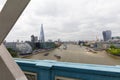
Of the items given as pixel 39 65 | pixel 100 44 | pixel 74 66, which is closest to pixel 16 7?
pixel 74 66

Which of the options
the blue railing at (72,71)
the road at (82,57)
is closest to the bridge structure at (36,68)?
the blue railing at (72,71)

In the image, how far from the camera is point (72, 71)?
6.31 ft

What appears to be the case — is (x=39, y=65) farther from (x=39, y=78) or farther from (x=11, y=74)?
(x=11, y=74)

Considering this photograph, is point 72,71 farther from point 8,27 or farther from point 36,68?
point 8,27

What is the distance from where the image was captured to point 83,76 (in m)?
1.86

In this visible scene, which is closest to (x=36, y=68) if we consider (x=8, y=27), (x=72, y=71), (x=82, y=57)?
(x=72, y=71)

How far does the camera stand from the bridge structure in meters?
0.82

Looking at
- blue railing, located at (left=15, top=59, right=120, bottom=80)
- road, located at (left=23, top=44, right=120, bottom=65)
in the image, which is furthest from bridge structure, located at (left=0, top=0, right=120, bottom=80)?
road, located at (left=23, top=44, right=120, bottom=65)

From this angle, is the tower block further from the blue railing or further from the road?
the road

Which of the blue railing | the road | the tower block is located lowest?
the road

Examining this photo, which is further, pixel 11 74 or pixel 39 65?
pixel 39 65

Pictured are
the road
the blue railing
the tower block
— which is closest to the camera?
the tower block

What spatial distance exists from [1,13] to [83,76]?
1.26 metres

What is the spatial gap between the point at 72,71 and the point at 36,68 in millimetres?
544
